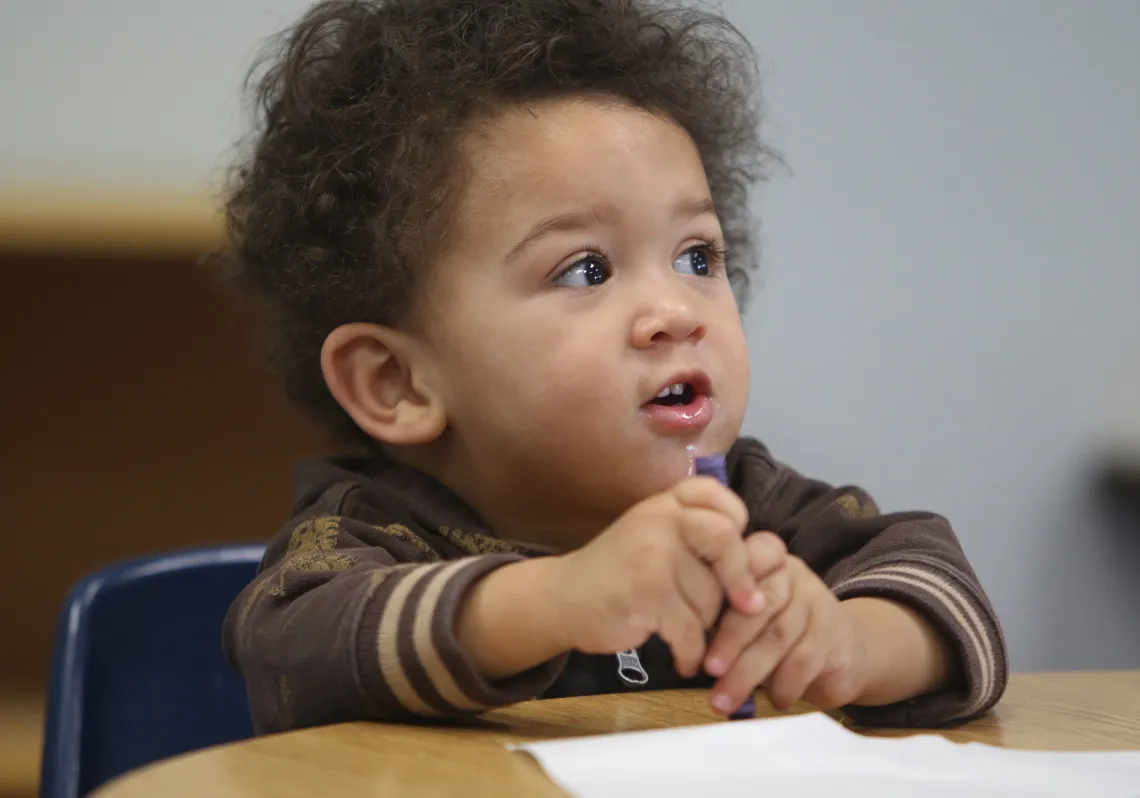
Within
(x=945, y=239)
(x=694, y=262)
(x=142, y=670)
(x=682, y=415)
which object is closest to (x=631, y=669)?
(x=682, y=415)

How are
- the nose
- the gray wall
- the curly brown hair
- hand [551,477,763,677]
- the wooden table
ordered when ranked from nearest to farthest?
the wooden table < hand [551,477,763,677] < the nose < the curly brown hair < the gray wall

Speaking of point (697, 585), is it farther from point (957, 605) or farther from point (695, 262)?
point (695, 262)

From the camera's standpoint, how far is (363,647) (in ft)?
2.12

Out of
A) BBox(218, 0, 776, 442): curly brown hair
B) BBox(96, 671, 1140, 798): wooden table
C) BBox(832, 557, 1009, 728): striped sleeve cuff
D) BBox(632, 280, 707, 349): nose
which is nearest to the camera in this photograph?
BBox(96, 671, 1140, 798): wooden table

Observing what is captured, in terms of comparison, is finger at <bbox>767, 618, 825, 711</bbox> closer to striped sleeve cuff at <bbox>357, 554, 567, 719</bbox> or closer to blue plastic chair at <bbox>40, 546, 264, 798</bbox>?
striped sleeve cuff at <bbox>357, 554, 567, 719</bbox>

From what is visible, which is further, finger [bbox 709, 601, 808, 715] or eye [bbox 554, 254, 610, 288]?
eye [bbox 554, 254, 610, 288]

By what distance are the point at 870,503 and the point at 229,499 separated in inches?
41.3

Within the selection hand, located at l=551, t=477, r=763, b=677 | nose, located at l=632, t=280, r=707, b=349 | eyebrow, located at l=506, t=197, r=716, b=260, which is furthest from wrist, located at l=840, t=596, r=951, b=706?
eyebrow, located at l=506, t=197, r=716, b=260

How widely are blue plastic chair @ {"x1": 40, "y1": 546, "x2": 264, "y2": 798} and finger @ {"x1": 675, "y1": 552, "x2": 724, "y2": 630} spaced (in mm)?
583

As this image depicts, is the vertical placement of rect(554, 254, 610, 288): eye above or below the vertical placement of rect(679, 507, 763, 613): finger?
above

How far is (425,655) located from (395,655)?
17 mm

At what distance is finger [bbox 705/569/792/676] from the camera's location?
0.63m

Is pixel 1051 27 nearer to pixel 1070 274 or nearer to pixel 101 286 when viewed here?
pixel 1070 274

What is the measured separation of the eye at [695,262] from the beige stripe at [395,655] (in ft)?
1.19
